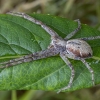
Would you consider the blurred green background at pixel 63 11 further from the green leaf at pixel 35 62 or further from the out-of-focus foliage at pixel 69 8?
the green leaf at pixel 35 62

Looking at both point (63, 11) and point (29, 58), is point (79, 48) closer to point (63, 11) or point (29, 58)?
point (29, 58)

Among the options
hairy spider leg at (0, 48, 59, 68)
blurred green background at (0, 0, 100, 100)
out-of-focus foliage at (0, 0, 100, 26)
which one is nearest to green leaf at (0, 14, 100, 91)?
hairy spider leg at (0, 48, 59, 68)

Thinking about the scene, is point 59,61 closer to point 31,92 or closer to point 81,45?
point 81,45

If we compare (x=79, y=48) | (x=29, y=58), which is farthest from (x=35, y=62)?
(x=79, y=48)

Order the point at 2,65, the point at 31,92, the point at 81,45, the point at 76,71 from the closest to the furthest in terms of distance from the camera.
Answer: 1. the point at 2,65
2. the point at 76,71
3. the point at 81,45
4. the point at 31,92

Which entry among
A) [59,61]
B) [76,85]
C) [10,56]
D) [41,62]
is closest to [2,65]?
[10,56]
